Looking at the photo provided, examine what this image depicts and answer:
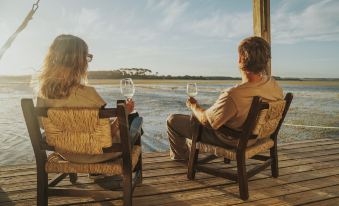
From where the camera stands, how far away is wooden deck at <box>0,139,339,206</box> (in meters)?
3.01

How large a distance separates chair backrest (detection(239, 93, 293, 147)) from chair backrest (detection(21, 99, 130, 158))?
111cm

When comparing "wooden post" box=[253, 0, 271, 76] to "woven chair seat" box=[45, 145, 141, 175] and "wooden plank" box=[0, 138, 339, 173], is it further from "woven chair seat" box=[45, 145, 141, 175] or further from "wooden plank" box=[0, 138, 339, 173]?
"woven chair seat" box=[45, 145, 141, 175]

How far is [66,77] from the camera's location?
2.41 meters

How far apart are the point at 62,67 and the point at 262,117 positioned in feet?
5.79

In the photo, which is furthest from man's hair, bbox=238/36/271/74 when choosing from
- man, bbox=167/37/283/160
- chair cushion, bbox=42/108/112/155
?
chair cushion, bbox=42/108/112/155

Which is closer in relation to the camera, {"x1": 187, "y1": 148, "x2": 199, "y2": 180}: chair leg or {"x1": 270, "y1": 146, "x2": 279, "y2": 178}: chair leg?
{"x1": 187, "y1": 148, "x2": 199, "y2": 180}: chair leg

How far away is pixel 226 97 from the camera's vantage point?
2.94 meters

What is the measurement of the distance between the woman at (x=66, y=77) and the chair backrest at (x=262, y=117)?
128 centimetres

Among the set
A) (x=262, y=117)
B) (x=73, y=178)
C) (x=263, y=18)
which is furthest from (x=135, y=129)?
(x=263, y=18)

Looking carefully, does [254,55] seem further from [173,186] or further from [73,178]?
[73,178]

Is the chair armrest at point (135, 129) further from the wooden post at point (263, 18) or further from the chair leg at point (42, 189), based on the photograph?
the wooden post at point (263, 18)

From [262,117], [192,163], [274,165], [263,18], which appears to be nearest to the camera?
[262,117]

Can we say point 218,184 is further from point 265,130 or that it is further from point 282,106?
point 282,106

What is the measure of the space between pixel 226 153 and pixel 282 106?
0.75 m
